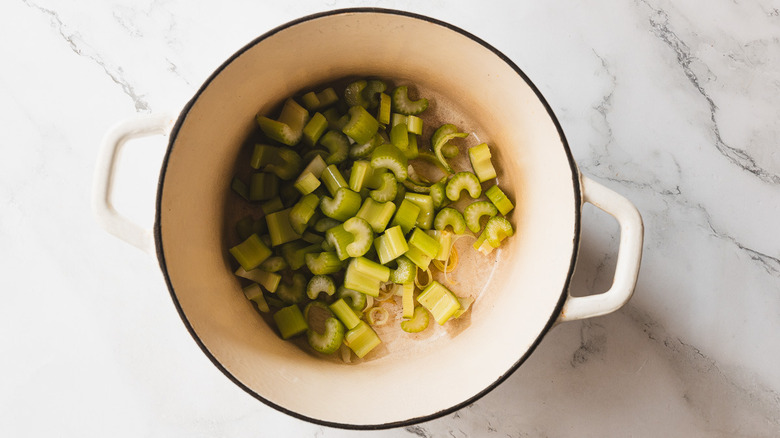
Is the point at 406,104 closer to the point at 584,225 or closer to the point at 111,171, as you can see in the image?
the point at 584,225

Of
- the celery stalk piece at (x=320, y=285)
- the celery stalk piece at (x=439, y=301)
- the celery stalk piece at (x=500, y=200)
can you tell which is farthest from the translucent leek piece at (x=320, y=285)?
the celery stalk piece at (x=500, y=200)

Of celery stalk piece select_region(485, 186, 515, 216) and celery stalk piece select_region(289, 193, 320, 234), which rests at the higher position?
celery stalk piece select_region(289, 193, 320, 234)

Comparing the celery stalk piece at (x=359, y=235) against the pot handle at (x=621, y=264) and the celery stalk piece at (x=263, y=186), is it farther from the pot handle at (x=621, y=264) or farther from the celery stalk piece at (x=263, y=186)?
the pot handle at (x=621, y=264)

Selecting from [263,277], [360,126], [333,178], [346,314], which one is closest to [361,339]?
[346,314]

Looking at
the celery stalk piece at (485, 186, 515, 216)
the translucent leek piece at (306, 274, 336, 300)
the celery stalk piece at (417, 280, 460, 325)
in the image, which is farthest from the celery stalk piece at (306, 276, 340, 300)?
the celery stalk piece at (485, 186, 515, 216)

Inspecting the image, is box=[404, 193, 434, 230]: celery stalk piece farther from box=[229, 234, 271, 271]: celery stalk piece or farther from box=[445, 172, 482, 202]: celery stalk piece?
box=[229, 234, 271, 271]: celery stalk piece

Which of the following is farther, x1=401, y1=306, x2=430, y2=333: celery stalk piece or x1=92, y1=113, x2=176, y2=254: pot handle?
x1=401, y1=306, x2=430, y2=333: celery stalk piece
